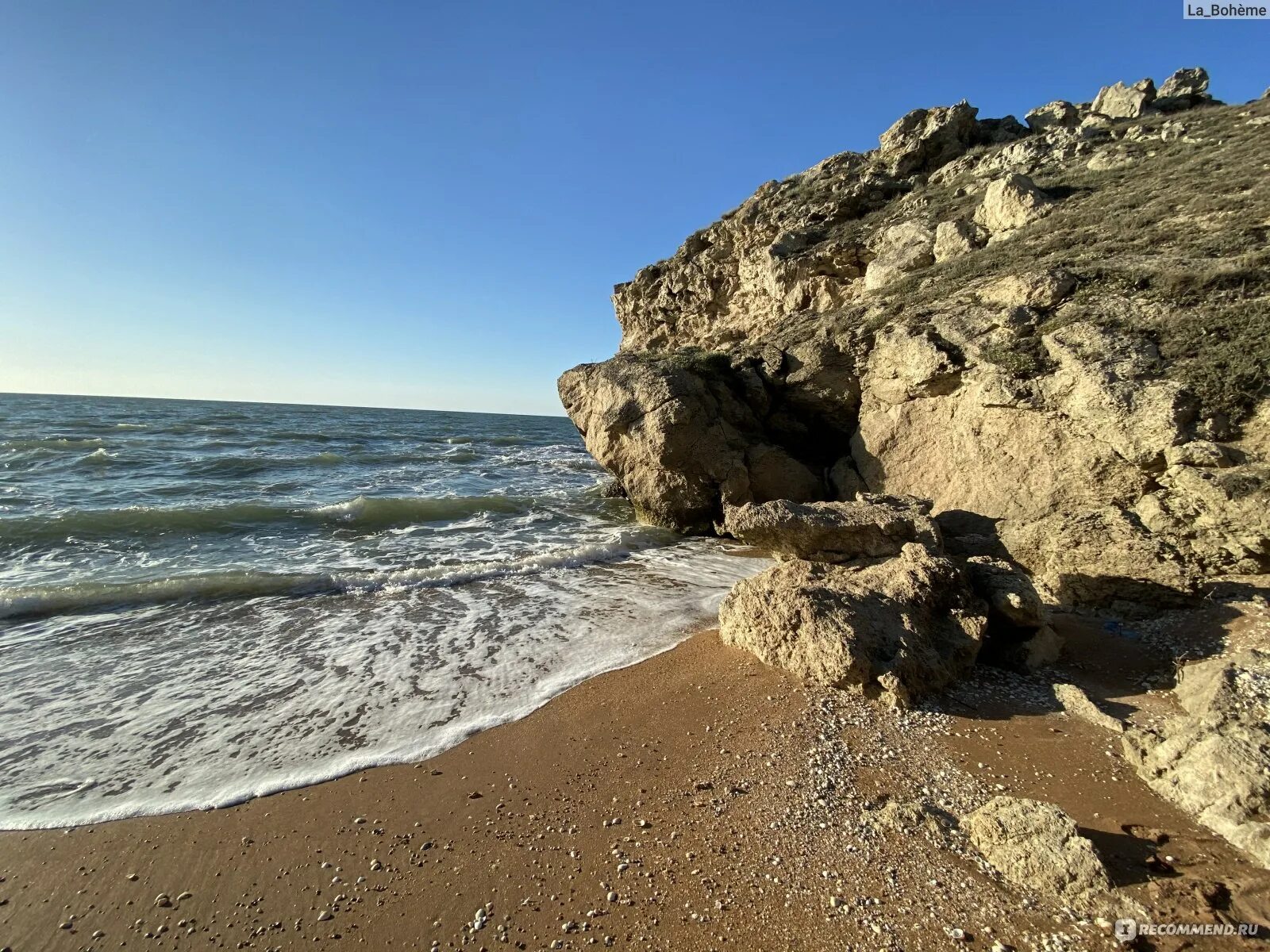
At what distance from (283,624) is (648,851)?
6.43 meters

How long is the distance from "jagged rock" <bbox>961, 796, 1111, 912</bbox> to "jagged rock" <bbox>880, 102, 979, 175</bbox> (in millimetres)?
22308

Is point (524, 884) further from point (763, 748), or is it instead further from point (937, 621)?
point (937, 621)

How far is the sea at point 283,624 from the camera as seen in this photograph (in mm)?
4570

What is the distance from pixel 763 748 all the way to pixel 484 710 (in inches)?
104

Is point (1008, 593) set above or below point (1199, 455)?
below

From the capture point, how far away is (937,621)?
534 cm

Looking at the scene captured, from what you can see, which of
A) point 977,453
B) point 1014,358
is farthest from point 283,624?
point 1014,358

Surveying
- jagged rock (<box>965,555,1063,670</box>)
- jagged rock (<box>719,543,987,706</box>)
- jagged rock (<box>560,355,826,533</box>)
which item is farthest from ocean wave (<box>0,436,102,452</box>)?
jagged rock (<box>965,555,1063,670</box>)

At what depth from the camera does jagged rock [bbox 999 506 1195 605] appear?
19.4 ft

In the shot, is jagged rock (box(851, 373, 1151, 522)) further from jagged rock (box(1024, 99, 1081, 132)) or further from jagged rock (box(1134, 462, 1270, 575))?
jagged rock (box(1024, 99, 1081, 132))

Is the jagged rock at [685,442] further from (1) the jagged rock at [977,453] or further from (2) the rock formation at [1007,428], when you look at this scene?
(1) the jagged rock at [977,453]

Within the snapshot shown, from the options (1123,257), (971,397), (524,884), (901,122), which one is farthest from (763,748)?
(901,122)

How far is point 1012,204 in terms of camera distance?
13.2 m

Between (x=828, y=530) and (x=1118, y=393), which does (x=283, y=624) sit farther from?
(x=1118, y=393)
